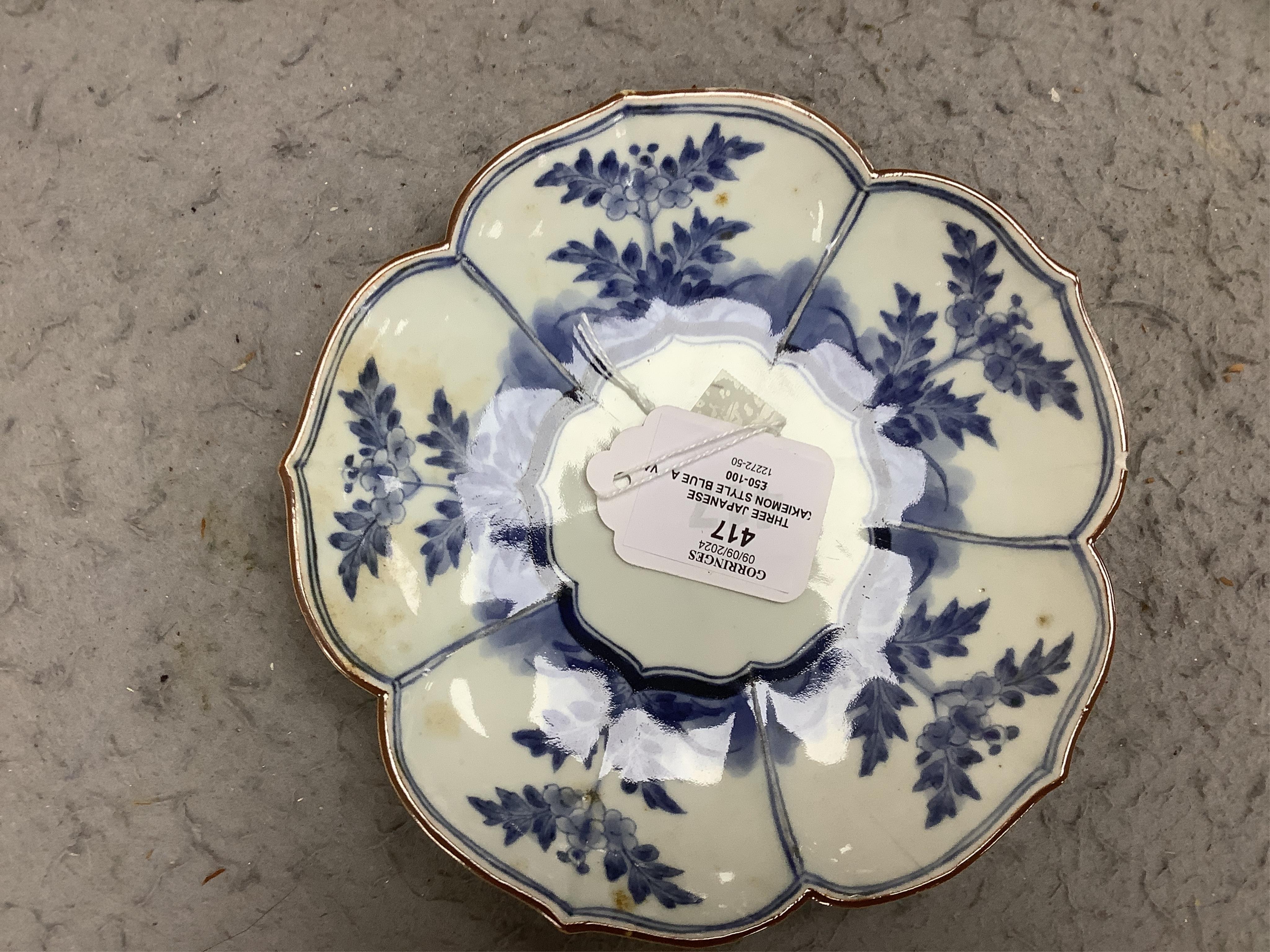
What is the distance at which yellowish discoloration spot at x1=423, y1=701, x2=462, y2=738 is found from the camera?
2.22 ft

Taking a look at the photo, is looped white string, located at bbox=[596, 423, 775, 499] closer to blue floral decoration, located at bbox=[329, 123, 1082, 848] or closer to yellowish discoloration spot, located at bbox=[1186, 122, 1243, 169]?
blue floral decoration, located at bbox=[329, 123, 1082, 848]

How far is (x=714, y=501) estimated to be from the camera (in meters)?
0.73

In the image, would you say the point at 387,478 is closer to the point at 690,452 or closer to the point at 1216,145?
the point at 690,452

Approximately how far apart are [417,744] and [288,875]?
25 cm

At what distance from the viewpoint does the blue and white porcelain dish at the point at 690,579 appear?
0.67 metres

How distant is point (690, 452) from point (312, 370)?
1.33 feet

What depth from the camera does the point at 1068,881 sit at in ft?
2.57

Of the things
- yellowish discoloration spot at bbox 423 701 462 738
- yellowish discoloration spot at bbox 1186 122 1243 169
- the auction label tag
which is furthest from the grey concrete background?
the auction label tag

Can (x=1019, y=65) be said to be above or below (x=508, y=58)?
above

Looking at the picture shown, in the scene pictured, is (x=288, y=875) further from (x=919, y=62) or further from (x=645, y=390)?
(x=919, y=62)

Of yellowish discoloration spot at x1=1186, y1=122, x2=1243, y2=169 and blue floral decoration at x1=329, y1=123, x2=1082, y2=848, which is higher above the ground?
yellowish discoloration spot at x1=1186, y1=122, x2=1243, y2=169

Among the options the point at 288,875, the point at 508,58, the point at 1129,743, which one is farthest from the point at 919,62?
the point at 288,875

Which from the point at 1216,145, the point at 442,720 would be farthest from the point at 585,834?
the point at 1216,145

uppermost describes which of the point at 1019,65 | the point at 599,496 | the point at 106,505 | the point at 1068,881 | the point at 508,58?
the point at 1019,65
